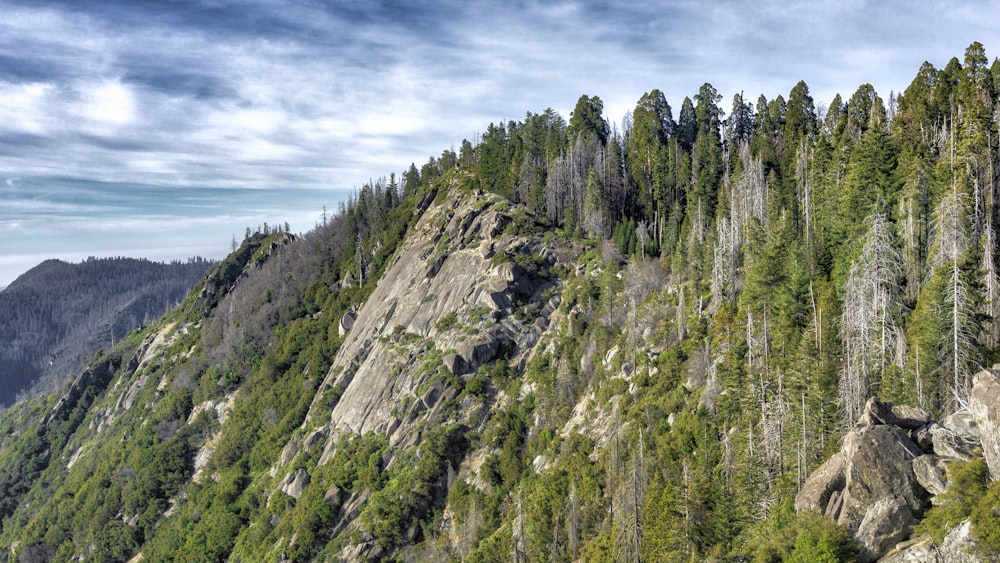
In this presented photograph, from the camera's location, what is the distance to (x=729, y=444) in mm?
50219

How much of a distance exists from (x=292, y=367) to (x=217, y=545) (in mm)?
36435

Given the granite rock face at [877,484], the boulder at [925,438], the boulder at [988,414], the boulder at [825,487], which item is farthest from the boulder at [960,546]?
the boulder at [825,487]

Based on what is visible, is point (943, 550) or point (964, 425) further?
point (964, 425)

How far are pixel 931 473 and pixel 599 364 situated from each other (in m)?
46.6

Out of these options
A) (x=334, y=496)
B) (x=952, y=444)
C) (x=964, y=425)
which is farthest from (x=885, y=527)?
(x=334, y=496)

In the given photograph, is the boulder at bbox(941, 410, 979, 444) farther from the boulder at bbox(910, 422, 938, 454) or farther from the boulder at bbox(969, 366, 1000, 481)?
the boulder at bbox(910, 422, 938, 454)

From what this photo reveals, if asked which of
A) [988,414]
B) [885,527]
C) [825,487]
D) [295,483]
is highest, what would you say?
[988,414]

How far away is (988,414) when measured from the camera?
28828 millimetres

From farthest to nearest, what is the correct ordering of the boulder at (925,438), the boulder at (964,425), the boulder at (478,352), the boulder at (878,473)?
the boulder at (478,352) < the boulder at (925,438) < the boulder at (878,473) < the boulder at (964,425)

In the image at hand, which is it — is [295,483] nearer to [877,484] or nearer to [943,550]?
[877,484]

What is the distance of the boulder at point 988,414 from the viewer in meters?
28.1

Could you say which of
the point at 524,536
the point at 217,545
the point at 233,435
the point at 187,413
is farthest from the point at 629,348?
the point at 187,413

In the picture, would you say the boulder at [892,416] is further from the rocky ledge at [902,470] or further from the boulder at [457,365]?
the boulder at [457,365]

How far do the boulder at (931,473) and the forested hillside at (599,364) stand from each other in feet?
0.40
